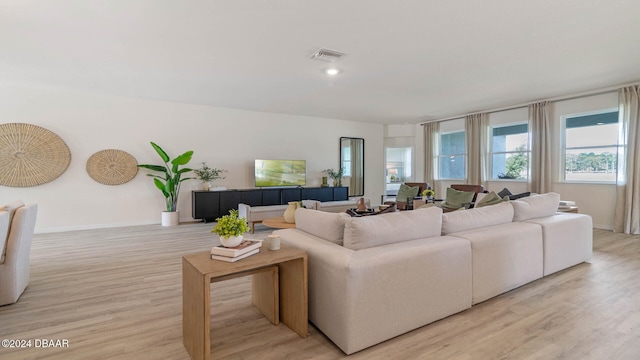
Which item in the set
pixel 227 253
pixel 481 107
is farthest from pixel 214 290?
pixel 481 107

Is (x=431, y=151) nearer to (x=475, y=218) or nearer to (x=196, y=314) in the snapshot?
(x=475, y=218)

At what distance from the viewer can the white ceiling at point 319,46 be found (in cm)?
265

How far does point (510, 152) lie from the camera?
22.4 feet

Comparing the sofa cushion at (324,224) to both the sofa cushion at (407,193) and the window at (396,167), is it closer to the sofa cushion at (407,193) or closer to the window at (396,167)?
the sofa cushion at (407,193)

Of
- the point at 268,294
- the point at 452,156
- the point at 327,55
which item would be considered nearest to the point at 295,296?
the point at 268,294

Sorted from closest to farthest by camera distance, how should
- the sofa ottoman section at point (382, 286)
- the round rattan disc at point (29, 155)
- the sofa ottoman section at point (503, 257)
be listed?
1. the sofa ottoman section at point (382, 286)
2. the sofa ottoman section at point (503, 257)
3. the round rattan disc at point (29, 155)

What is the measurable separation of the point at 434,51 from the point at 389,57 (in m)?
0.53

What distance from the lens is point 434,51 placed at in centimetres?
356

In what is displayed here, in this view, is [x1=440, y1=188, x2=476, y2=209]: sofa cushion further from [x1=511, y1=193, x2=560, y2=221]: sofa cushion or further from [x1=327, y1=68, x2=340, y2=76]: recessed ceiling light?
[x1=327, y1=68, x2=340, y2=76]: recessed ceiling light

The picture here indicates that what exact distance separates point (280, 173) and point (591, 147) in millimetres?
6295

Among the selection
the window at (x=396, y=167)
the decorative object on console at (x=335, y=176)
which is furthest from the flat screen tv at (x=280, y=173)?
the window at (x=396, y=167)

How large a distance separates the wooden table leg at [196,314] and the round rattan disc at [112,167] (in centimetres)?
502

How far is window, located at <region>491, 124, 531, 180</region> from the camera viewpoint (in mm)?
6629

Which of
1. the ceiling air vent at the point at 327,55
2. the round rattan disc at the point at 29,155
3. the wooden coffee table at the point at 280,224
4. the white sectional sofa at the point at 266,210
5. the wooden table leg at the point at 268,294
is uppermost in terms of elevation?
the ceiling air vent at the point at 327,55
